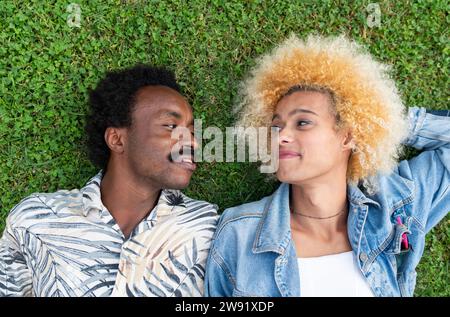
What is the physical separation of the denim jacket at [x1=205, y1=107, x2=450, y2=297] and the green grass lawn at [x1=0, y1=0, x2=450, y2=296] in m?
0.54

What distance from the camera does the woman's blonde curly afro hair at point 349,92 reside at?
3.75 m

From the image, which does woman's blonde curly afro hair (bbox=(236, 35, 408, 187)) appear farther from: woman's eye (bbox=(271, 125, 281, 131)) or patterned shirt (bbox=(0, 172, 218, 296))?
patterned shirt (bbox=(0, 172, 218, 296))

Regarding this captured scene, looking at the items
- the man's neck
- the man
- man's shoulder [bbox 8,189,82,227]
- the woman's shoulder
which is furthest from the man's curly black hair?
the woman's shoulder

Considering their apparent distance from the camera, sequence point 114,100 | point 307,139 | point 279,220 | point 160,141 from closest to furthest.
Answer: point 307,139 < point 160,141 < point 279,220 < point 114,100

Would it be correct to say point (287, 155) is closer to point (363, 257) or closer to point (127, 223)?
point (363, 257)

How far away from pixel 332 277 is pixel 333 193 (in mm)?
620

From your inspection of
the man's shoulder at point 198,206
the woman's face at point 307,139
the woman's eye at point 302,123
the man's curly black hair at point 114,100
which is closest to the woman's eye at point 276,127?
the woman's face at point 307,139

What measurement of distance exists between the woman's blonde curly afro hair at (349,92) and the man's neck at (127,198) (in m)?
1.01

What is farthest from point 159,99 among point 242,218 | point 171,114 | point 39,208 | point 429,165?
point 429,165

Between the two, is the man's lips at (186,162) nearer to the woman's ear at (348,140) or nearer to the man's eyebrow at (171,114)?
the man's eyebrow at (171,114)

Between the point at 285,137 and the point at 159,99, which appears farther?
the point at 159,99

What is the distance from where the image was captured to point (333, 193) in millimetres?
3828

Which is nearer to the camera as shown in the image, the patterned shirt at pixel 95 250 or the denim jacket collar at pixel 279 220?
the patterned shirt at pixel 95 250

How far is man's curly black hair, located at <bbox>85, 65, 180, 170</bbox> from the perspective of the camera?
12.8ft
